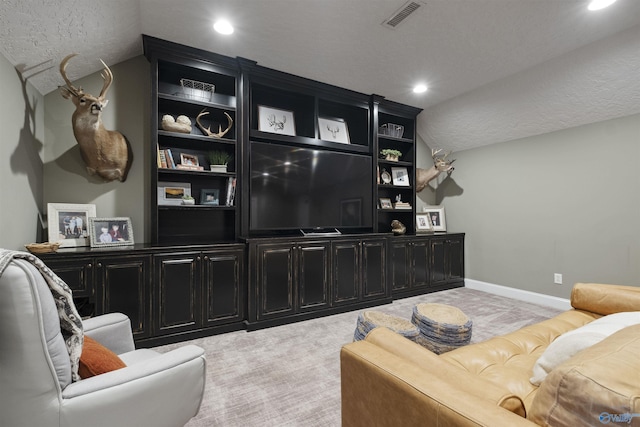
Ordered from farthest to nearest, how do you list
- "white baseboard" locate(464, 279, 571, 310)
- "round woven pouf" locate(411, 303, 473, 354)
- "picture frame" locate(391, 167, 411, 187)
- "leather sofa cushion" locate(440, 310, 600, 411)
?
1. "picture frame" locate(391, 167, 411, 187)
2. "white baseboard" locate(464, 279, 571, 310)
3. "round woven pouf" locate(411, 303, 473, 354)
4. "leather sofa cushion" locate(440, 310, 600, 411)

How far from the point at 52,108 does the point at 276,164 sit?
2.11m

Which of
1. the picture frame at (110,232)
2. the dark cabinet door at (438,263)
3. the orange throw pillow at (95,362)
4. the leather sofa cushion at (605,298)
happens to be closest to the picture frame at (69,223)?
the picture frame at (110,232)

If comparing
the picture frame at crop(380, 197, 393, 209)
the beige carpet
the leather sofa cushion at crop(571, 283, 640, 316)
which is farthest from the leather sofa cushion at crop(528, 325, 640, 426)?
the picture frame at crop(380, 197, 393, 209)

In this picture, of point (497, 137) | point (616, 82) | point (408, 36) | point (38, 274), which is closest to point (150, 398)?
point (38, 274)

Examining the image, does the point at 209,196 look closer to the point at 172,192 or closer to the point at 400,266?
the point at 172,192

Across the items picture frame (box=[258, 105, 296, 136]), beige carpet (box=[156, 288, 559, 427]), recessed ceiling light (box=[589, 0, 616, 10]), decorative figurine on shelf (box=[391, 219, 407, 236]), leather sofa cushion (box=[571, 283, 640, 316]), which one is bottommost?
beige carpet (box=[156, 288, 559, 427])

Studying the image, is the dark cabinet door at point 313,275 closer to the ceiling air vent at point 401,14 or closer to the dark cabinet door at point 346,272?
the dark cabinet door at point 346,272

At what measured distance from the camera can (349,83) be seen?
364 cm

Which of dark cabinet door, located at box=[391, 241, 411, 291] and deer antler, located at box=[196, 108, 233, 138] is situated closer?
deer antler, located at box=[196, 108, 233, 138]

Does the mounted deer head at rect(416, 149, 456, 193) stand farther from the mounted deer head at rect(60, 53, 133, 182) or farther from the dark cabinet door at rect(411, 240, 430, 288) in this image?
the mounted deer head at rect(60, 53, 133, 182)

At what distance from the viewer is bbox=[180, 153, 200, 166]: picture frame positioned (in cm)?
305

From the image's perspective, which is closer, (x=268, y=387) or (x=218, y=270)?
(x=268, y=387)

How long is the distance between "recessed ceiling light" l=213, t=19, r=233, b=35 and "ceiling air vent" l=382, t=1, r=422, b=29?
4.36 ft

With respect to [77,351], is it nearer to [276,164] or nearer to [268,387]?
[268,387]
